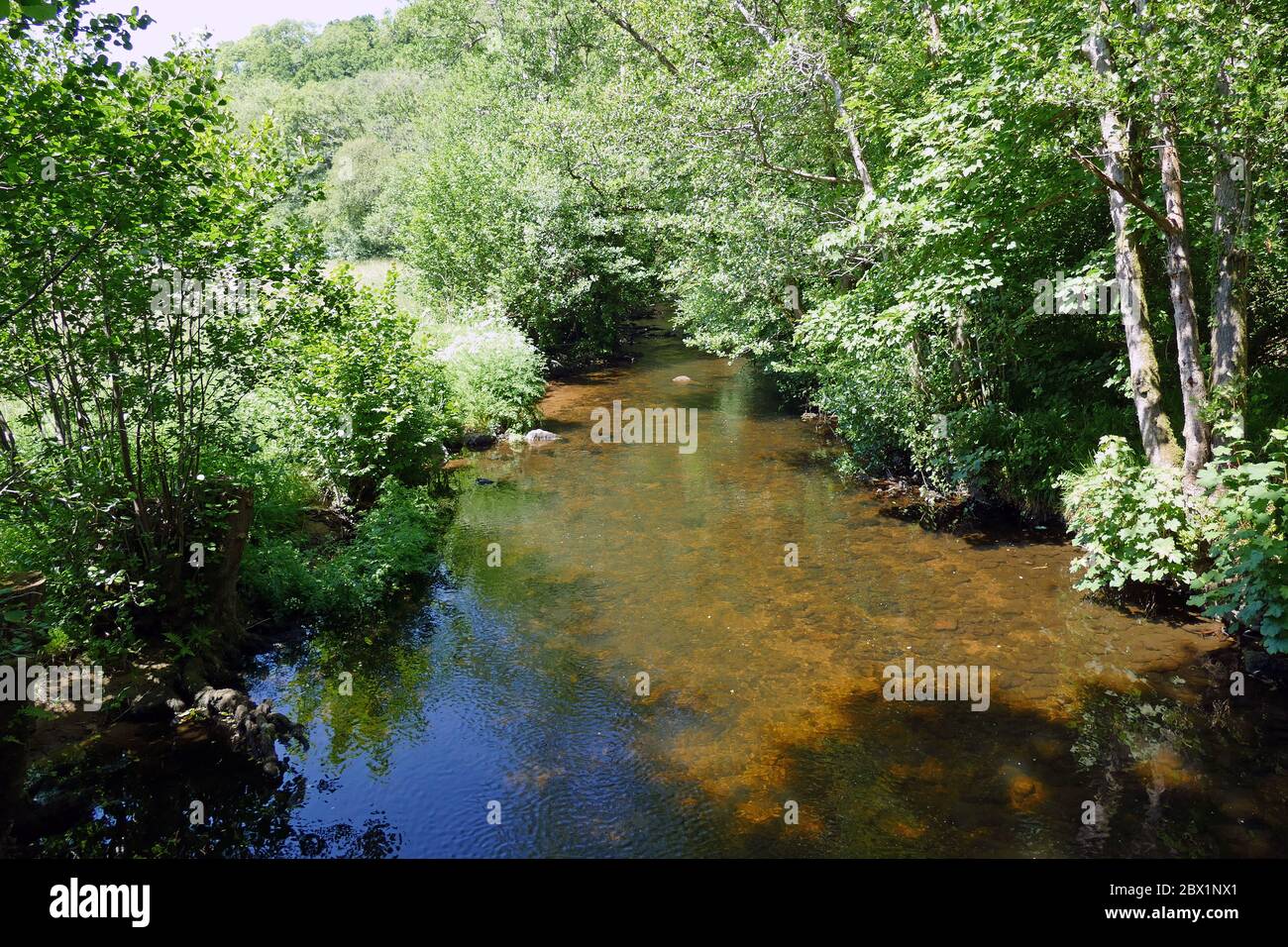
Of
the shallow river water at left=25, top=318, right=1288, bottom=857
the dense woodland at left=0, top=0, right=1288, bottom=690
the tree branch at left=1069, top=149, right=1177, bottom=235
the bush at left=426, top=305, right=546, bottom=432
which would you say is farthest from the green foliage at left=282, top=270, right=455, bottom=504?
the tree branch at left=1069, top=149, right=1177, bottom=235

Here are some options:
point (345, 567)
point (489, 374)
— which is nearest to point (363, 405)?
point (345, 567)

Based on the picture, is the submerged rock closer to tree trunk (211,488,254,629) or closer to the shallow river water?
the shallow river water

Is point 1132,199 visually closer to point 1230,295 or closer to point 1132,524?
point 1230,295

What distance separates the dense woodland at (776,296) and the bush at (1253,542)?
40mm

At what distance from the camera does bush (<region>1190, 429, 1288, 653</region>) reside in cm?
695

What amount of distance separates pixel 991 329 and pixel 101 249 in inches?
460

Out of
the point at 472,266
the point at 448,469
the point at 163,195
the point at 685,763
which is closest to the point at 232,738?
the point at 685,763

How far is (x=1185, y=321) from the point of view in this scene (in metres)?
8.36

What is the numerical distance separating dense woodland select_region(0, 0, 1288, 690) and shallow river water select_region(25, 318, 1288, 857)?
1.07 metres

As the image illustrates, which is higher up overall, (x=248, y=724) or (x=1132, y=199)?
(x=1132, y=199)

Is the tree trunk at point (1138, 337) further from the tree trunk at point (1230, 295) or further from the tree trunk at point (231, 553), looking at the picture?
the tree trunk at point (231, 553)

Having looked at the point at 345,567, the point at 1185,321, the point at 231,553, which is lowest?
the point at 345,567

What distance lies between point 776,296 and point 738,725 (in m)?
12.8

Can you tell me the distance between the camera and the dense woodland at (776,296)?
673cm
